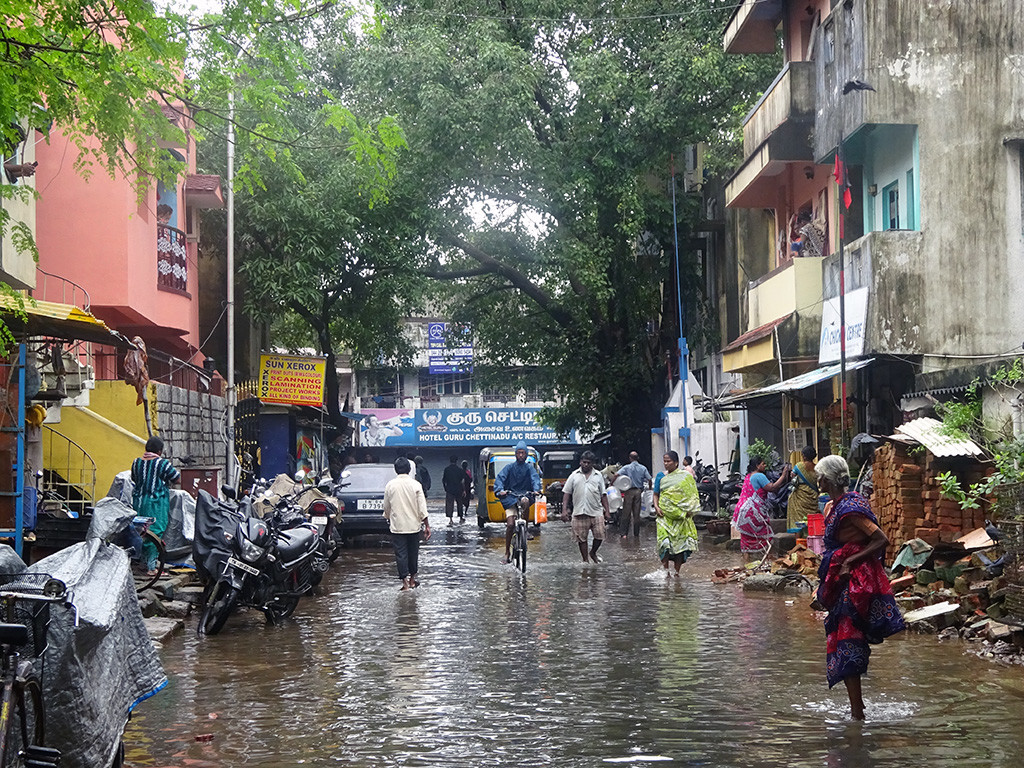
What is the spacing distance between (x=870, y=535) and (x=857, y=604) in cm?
43

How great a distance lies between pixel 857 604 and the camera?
26.1ft

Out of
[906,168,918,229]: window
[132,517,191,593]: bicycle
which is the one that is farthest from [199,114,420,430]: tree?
[132,517,191,593]: bicycle

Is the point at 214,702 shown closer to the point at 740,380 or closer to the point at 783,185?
the point at 783,185

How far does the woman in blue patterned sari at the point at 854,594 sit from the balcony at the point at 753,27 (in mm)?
18466

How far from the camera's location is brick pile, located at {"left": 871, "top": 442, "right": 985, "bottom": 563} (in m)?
13.3

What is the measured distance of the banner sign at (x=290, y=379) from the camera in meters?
29.4

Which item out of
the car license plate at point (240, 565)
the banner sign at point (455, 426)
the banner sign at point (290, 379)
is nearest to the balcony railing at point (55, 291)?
the banner sign at point (290, 379)

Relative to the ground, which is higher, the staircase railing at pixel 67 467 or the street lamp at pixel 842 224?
the street lamp at pixel 842 224

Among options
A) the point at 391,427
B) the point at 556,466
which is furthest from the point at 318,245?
the point at 391,427

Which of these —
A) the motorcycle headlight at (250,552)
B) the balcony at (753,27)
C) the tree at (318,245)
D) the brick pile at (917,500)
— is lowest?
the motorcycle headlight at (250,552)

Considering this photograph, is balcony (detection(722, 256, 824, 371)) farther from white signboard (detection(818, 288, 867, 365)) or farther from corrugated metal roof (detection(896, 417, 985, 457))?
corrugated metal roof (detection(896, 417, 985, 457))

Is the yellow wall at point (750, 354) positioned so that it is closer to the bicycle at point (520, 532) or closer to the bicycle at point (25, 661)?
the bicycle at point (520, 532)

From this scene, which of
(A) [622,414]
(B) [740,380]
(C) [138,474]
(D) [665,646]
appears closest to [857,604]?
(D) [665,646]

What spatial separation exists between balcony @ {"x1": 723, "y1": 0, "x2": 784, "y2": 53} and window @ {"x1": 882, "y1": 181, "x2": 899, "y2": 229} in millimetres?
6222
